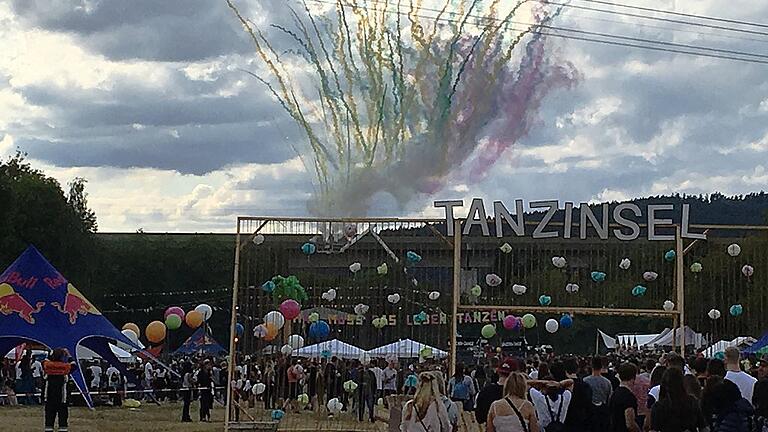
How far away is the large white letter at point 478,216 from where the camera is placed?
19391 millimetres

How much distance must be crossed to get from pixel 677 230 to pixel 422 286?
4.65m

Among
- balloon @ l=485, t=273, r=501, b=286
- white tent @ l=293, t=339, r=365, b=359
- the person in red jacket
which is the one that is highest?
balloon @ l=485, t=273, r=501, b=286

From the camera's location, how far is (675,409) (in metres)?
9.09

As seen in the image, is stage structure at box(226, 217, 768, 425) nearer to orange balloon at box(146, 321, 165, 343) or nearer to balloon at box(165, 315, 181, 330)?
balloon at box(165, 315, 181, 330)

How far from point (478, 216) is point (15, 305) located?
11.1 metres

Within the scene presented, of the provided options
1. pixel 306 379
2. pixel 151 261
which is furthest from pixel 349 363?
pixel 151 261

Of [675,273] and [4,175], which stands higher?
[4,175]

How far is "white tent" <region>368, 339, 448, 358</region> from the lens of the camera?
2153cm

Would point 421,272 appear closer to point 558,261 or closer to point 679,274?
point 558,261

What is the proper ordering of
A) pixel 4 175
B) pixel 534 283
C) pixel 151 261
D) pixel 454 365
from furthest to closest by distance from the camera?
pixel 151 261 → pixel 4 175 → pixel 534 283 → pixel 454 365

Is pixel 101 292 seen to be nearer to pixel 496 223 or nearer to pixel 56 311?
pixel 56 311

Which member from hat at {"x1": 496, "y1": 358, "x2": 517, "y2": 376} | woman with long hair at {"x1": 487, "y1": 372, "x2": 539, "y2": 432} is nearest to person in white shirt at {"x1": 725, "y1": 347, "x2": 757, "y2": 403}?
hat at {"x1": 496, "y1": 358, "x2": 517, "y2": 376}

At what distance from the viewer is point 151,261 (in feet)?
242

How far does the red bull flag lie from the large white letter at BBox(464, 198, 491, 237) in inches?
379
